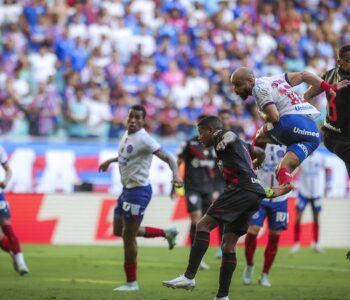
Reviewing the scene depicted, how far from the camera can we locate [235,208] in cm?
1138

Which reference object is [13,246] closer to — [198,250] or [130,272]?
[130,272]

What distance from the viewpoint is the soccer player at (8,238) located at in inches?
609

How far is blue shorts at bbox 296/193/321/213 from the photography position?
22250mm

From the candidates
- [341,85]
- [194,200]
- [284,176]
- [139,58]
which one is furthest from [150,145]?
[139,58]

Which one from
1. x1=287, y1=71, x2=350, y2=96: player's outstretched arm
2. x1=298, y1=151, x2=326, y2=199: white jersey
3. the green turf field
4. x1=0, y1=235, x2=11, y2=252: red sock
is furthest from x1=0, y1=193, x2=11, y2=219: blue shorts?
x1=298, y1=151, x2=326, y2=199: white jersey

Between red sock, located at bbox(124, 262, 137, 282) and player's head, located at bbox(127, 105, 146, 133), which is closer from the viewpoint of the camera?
red sock, located at bbox(124, 262, 137, 282)

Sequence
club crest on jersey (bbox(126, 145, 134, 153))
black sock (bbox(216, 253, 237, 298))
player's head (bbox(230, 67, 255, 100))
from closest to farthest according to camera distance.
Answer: black sock (bbox(216, 253, 237, 298))
player's head (bbox(230, 67, 255, 100))
club crest on jersey (bbox(126, 145, 134, 153))

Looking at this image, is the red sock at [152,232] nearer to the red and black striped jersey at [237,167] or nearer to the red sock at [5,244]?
the red and black striped jersey at [237,167]

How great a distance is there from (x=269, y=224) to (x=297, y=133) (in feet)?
11.1

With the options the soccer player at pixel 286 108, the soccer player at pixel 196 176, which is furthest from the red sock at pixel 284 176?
the soccer player at pixel 196 176

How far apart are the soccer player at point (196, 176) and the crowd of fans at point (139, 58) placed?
5.24 metres

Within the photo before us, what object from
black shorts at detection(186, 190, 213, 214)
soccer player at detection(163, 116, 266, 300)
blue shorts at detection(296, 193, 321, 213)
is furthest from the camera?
blue shorts at detection(296, 193, 321, 213)

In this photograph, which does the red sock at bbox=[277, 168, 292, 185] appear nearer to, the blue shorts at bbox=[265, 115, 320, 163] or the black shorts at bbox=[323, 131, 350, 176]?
the blue shorts at bbox=[265, 115, 320, 163]

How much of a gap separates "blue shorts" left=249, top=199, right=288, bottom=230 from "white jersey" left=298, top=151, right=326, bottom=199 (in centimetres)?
741
